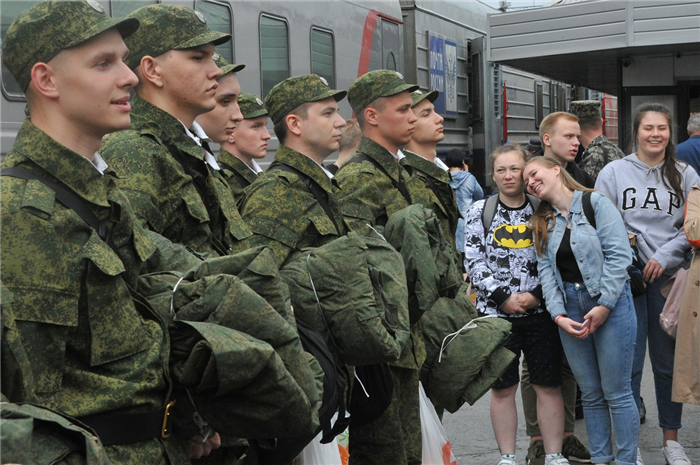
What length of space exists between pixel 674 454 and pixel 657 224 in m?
1.37

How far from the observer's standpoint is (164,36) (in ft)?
10.8

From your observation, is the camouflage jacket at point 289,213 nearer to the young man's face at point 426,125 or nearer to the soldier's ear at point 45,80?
the soldier's ear at point 45,80

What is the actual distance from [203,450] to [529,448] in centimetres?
351

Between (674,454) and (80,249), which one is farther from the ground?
(80,249)

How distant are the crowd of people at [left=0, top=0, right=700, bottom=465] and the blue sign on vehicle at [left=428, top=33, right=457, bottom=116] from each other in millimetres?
7787

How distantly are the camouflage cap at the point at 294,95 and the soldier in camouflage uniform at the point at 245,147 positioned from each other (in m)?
1.36

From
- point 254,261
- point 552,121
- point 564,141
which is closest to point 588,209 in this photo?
point 564,141

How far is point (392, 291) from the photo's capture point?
148 inches

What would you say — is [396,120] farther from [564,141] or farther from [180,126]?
[180,126]

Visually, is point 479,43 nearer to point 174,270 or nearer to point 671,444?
point 671,444

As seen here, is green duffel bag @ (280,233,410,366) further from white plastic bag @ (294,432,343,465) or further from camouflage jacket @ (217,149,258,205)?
camouflage jacket @ (217,149,258,205)

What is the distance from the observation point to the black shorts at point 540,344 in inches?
213

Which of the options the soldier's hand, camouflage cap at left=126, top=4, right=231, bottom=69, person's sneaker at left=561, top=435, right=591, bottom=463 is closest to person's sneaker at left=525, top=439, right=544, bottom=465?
person's sneaker at left=561, top=435, right=591, bottom=463

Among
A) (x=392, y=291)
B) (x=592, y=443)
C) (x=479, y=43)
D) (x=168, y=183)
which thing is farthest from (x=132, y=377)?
(x=479, y=43)
